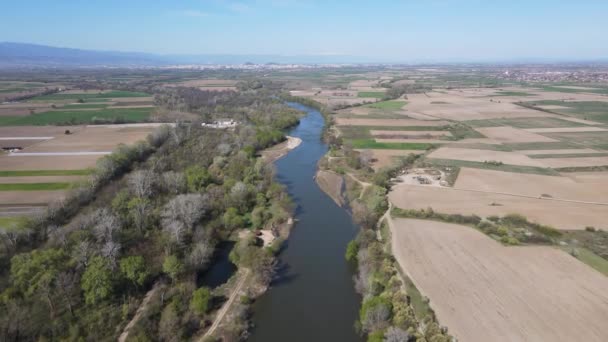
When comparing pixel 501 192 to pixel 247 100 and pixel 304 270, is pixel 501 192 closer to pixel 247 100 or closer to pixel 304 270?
pixel 304 270

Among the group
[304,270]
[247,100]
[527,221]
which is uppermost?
[247,100]

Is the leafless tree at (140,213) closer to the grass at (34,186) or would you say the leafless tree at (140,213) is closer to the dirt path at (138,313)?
the dirt path at (138,313)

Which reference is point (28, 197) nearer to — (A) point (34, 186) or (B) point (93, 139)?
(A) point (34, 186)

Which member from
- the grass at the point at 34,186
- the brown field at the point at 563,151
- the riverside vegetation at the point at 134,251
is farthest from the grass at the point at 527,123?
the grass at the point at 34,186

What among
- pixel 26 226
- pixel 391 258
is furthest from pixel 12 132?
pixel 391 258

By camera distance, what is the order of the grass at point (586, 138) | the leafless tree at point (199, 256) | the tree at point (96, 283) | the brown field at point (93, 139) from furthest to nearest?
1. the grass at point (586, 138)
2. the brown field at point (93, 139)
3. the leafless tree at point (199, 256)
4. the tree at point (96, 283)

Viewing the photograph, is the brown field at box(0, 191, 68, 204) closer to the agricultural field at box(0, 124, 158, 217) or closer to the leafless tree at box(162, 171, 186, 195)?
the agricultural field at box(0, 124, 158, 217)

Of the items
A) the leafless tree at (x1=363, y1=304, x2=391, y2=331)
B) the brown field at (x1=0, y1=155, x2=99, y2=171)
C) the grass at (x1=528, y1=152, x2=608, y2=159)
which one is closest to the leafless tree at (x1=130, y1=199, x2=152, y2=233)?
the brown field at (x1=0, y1=155, x2=99, y2=171)
